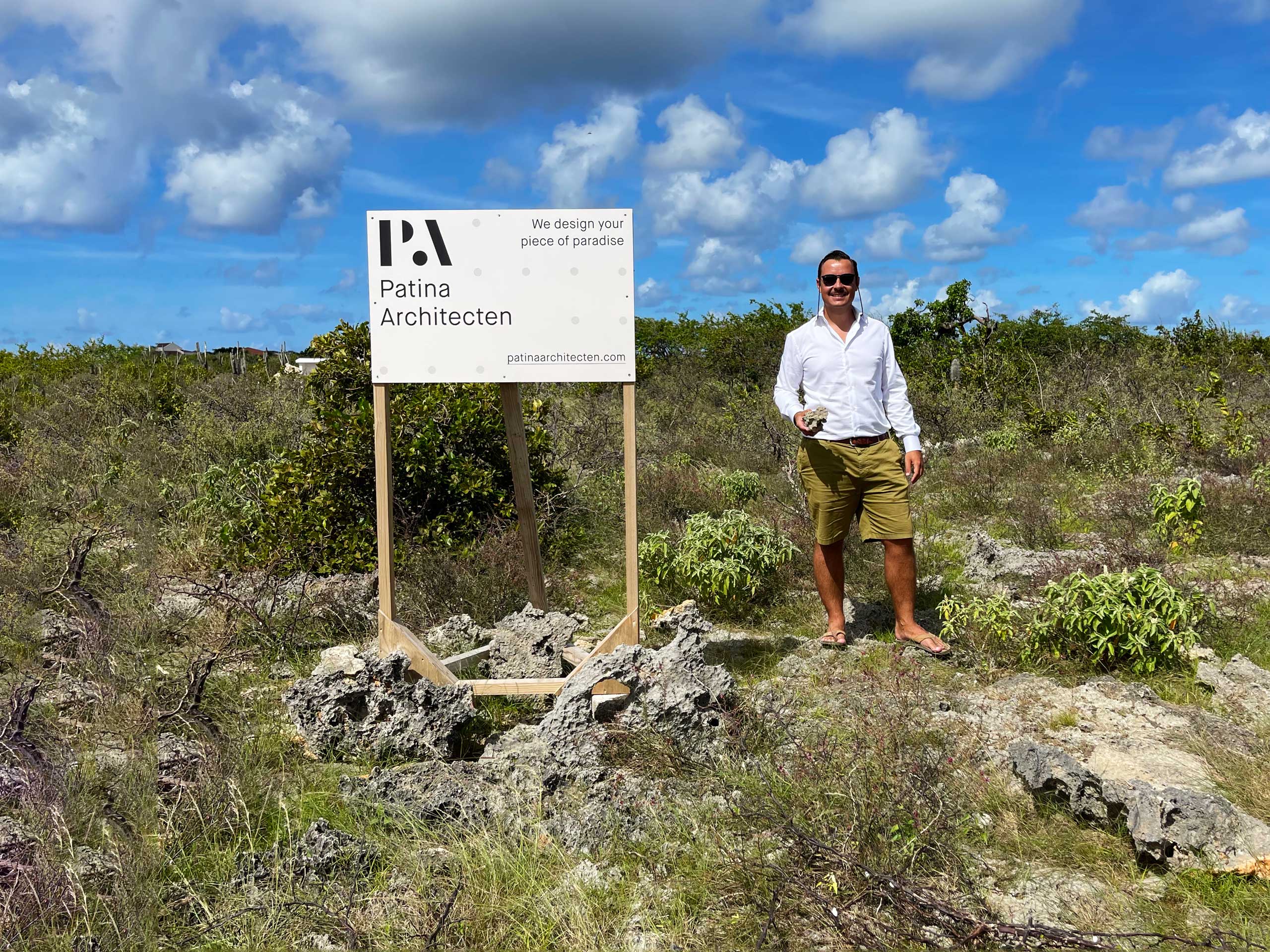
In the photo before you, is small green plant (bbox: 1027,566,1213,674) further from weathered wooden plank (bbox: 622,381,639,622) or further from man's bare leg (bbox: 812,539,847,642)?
weathered wooden plank (bbox: 622,381,639,622)

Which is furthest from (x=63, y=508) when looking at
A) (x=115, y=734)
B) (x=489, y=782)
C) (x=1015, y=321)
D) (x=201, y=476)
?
(x=1015, y=321)

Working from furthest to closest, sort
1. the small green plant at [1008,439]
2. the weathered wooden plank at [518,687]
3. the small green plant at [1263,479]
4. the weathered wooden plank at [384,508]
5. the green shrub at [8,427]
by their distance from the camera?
the green shrub at [8,427], the small green plant at [1008,439], the small green plant at [1263,479], the weathered wooden plank at [384,508], the weathered wooden plank at [518,687]

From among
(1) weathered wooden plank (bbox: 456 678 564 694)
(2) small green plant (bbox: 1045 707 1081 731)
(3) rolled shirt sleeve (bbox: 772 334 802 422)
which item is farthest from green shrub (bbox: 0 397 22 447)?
(2) small green plant (bbox: 1045 707 1081 731)

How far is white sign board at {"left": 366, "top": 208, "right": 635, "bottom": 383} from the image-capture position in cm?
461

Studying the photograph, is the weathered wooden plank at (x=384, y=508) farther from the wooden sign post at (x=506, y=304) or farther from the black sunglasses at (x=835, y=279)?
the black sunglasses at (x=835, y=279)

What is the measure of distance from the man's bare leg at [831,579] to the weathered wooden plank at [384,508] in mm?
2289

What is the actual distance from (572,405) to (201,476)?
5031 mm

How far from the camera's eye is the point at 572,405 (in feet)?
40.2

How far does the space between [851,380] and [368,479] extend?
3620 millimetres

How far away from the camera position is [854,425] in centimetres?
500

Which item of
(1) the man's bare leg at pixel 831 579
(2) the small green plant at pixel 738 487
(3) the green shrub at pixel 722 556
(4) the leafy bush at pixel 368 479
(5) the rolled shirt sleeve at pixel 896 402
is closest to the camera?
(5) the rolled shirt sleeve at pixel 896 402

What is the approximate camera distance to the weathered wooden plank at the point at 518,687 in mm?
4566

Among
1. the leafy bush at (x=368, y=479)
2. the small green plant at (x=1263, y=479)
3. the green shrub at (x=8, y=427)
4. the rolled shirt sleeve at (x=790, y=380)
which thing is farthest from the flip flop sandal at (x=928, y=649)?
the green shrub at (x=8, y=427)

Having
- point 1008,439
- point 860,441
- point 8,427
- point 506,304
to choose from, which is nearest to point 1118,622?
point 860,441
